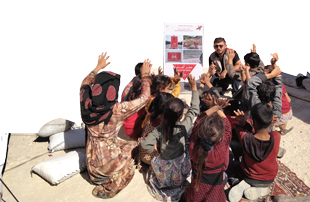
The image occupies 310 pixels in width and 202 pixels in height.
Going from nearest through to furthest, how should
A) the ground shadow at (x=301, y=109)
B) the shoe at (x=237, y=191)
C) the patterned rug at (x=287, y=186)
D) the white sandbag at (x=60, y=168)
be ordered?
1. the shoe at (x=237, y=191)
2. the patterned rug at (x=287, y=186)
3. the white sandbag at (x=60, y=168)
4. the ground shadow at (x=301, y=109)

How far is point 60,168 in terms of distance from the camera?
3.48m

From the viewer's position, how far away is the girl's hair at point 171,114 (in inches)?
109

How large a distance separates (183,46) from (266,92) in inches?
110

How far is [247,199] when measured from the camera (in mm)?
3145

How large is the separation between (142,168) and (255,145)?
5.35 feet

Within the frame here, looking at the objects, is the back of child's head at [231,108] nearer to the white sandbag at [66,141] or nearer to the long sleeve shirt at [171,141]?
the long sleeve shirt at [171,141]

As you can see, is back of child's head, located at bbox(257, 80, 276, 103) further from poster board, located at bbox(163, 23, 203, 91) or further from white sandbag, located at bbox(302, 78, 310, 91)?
white sandbag, located at bbox(302, 78, 310, 91)

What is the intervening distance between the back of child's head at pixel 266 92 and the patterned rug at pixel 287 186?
1074mm

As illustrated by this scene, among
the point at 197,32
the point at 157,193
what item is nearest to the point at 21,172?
the point at 157,193

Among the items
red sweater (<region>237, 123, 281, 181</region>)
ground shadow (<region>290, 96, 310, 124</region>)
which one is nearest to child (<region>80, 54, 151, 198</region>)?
red sweater (<region>237, 123, 281, 181</region>)

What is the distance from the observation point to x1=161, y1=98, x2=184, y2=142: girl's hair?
9.10ft

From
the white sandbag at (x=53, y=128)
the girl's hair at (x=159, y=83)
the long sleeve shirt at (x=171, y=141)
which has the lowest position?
the white sandbag at (x=53, y=128)

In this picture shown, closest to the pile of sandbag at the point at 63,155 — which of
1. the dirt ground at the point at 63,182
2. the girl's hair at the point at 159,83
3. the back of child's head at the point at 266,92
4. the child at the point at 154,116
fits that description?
the dirt ground at the point at 63,182

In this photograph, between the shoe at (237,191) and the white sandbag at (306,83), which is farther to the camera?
the white sandbag at (306,83)
